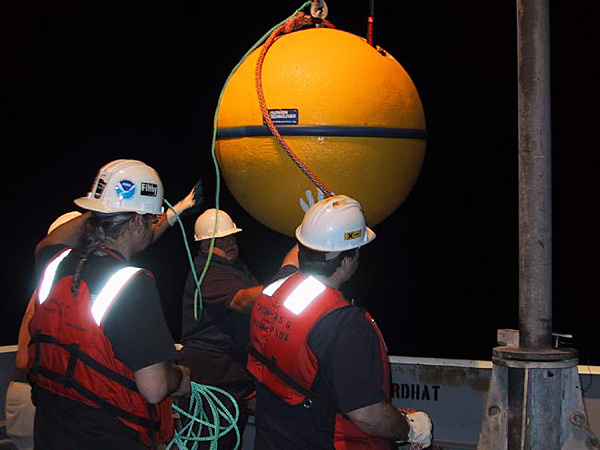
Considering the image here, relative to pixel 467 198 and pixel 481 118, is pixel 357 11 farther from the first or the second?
pixel 467 198

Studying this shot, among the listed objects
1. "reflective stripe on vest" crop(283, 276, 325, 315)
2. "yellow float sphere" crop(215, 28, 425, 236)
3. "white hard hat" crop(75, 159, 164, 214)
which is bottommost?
"reflective stripe on vest" crop(283, 276, 325, 315)

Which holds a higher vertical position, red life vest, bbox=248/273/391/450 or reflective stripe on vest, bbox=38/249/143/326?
reflective stripe on vest, bbox=38/249/143/326

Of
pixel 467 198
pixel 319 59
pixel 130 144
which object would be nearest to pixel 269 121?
pixel 319 59

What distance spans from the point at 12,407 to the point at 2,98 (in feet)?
14.4

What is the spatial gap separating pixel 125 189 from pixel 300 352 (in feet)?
2.39

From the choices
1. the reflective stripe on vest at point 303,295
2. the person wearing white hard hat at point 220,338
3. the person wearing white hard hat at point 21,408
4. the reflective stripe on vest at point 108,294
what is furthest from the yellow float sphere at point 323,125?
the person wearing white hard hat at point 220,338

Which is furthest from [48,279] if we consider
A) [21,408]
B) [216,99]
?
[216,99]

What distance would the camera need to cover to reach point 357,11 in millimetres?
6375

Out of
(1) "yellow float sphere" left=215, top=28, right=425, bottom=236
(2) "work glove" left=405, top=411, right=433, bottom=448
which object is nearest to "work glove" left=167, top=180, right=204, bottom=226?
(1) "yellow float sphere" left=215, top=28, right=425, bottom=236

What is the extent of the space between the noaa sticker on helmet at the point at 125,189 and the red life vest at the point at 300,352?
0.57 metres

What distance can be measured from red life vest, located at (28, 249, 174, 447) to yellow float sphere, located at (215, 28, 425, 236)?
0.62 meters

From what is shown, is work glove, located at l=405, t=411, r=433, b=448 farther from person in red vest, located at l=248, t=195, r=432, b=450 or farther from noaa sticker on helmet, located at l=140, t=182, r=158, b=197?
noaa sticker on helmet, located at l=140, t=182, r=158, b=197

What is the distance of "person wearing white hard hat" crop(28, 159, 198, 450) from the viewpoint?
2312 millimetres

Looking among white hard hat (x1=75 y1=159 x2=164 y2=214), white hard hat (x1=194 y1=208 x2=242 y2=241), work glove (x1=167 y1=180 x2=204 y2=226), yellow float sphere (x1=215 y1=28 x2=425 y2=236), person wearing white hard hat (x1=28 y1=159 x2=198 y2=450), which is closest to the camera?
person wearing white hard hat (x1=28 y1=159 x2=198 y2=450)
